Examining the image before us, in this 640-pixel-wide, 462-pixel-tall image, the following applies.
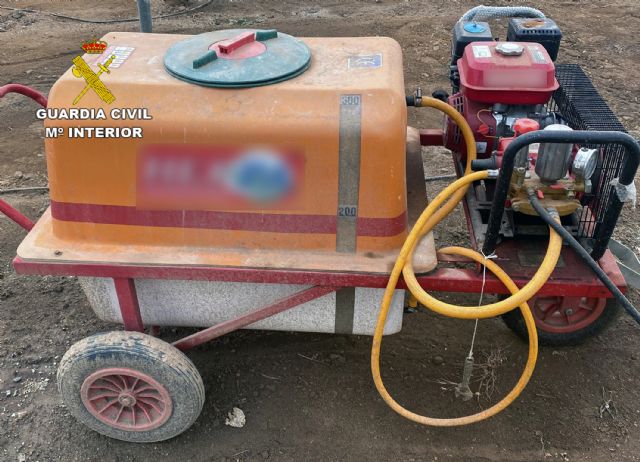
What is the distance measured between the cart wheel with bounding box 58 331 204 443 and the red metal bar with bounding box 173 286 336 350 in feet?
0.29

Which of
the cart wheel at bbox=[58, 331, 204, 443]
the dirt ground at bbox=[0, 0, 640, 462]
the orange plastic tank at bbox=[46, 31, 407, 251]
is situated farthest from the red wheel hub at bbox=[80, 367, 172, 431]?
the orange plastic tank at bbox=[46, 31, 407, 251]

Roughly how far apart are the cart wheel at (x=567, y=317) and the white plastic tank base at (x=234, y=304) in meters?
0.67

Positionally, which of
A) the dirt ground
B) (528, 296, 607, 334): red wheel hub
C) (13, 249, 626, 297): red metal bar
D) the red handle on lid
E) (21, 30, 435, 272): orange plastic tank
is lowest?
the dirt ground

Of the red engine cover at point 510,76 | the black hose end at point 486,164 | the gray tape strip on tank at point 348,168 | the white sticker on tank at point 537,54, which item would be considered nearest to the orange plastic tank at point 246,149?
the gray tape strip on tank at point 348,168

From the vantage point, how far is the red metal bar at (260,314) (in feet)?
7.34

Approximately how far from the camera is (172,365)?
90.4 inches

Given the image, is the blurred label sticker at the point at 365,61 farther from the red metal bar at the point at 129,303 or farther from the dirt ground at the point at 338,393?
the dirt ground at the point at 338,393

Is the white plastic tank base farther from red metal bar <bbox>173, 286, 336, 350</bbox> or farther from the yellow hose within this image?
the yellow hose

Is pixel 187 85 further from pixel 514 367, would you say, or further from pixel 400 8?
pixel 400 8

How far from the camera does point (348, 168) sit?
82.7 inches

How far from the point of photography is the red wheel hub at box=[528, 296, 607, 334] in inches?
102

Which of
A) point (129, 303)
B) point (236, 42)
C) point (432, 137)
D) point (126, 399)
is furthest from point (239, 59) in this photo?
point (126, 399)

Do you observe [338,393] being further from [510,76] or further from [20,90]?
[20,90]

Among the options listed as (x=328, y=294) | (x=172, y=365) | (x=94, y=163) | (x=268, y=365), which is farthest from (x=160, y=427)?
(x=94, y=163)
